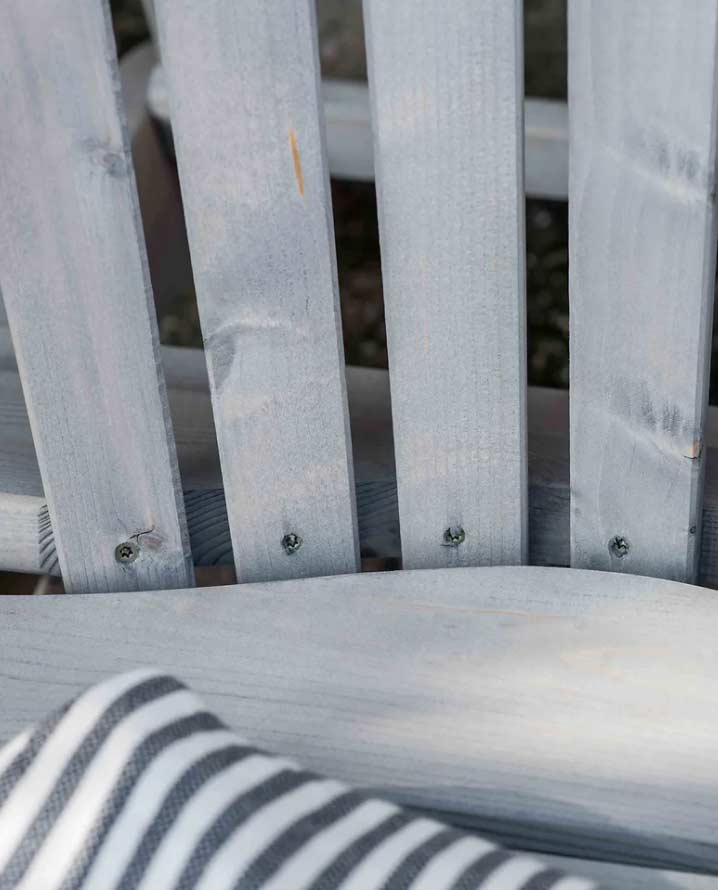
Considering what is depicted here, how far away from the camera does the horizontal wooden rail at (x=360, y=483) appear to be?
0.86 m

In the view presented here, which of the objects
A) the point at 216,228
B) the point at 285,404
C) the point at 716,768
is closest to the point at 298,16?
the point at 216,228

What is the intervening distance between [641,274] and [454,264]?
11 centimetres

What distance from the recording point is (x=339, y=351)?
30.9 inches

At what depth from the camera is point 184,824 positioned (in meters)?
0.61

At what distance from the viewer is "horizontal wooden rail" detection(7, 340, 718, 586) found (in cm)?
86

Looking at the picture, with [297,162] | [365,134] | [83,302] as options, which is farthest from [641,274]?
[365,134]

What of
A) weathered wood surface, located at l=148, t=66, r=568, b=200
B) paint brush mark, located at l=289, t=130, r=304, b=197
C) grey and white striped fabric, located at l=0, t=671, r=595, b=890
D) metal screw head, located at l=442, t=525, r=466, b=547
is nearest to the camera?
grey and white striped fabric, located at l=0, t=671, r=595, b=890

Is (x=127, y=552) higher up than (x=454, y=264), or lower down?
lower down

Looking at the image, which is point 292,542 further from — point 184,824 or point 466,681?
point 184,824

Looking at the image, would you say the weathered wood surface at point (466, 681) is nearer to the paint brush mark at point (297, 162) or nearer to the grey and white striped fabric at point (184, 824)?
the grey and white striped fabric at point (184, 824)

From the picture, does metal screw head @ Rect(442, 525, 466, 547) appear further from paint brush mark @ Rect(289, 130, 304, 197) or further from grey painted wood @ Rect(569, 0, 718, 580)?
paint brush mark @ Rect(289, 130, 304, 197)

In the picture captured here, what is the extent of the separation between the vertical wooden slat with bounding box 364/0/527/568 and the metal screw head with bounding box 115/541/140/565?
0.19m

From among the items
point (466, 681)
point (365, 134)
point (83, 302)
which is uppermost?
point (83, 302)

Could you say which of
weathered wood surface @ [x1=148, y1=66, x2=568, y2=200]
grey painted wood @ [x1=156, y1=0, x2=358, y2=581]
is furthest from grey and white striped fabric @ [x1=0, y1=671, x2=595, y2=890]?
weathered wood surface @ [x1=148, y1=66, x2=568, y2=200]
